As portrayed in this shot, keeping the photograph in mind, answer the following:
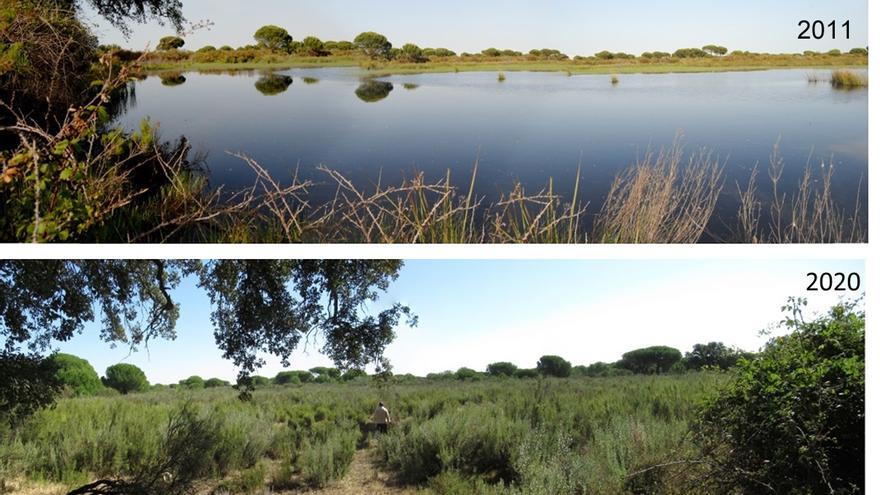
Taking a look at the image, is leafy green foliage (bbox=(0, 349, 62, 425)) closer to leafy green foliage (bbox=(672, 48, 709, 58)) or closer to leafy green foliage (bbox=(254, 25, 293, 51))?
leafy green foliage (bbox=(254, 25, 293, 51))

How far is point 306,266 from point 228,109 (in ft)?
11.2

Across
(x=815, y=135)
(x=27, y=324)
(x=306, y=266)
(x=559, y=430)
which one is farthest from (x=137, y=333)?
(x=815, y=135)

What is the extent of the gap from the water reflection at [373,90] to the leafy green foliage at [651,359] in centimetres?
476

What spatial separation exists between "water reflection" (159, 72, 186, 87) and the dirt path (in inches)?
197

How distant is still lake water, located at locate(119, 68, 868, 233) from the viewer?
19.5 ft

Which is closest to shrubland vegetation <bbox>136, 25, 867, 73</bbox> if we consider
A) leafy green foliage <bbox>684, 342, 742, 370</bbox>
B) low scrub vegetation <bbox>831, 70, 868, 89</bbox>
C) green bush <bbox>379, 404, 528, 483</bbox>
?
low scrub vegetation <bbox>831, 70, 868, 89</bbox>

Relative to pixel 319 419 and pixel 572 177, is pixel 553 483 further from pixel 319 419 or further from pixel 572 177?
pixel 572 177

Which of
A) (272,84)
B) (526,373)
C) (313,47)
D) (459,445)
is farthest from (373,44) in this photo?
(459,445)

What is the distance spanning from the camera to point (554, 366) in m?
4.65

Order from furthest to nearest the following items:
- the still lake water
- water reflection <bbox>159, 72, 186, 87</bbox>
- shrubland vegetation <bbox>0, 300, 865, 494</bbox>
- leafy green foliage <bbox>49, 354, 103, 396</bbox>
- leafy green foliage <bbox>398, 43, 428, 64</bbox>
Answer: leafy green foliage <bbox>398, 43, 428, 64</bbox> → water reflection <bbox>159, 72, 186, 87</bbox> → the still lake water → leafy green foliage <bbox>49, 354, 103, 396</bbox> → shrubland vegetation <bbox>0, 300, 865, 494</bbox>

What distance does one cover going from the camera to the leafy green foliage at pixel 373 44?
26.2 feet

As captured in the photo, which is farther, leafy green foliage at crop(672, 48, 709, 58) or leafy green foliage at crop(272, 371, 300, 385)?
leafy green foliage at crop(672, 48, 709, 58)

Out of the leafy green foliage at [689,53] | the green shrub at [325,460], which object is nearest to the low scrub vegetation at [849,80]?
the leafy green foliage at [689,53]

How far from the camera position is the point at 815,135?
21.8 ft
